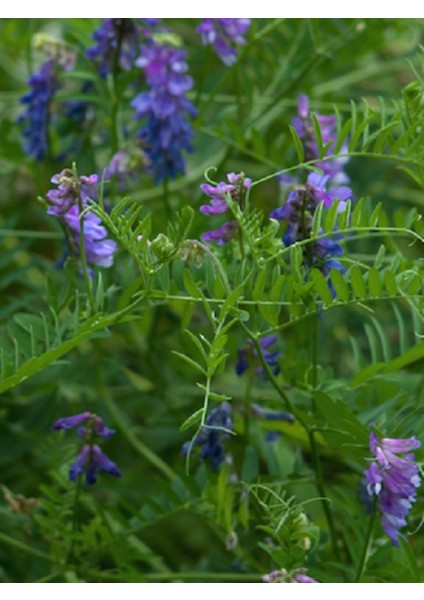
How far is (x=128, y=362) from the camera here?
1.61 m

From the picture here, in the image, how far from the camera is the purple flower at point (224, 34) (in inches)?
48.8

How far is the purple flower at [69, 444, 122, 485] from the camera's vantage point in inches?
40.7

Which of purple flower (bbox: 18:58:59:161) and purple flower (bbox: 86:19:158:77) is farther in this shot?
purple flower (bbox: 18:58:59:161)

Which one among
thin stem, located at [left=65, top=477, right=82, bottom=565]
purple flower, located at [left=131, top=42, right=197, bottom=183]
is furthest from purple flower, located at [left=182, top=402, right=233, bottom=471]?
purple flower, located at [left=131, top=42, right=197, bottom=183]

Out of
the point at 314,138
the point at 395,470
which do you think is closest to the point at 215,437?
the point at 395,470

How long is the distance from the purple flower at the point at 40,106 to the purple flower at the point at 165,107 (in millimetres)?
133

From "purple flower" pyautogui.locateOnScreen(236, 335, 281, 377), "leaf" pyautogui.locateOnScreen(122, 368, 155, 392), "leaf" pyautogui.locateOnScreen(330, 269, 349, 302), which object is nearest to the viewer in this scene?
"leaf" pyautogui.locateOnScreen(330, 269, 349, 302)

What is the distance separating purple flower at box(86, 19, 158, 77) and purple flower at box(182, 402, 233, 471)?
17.3 inches

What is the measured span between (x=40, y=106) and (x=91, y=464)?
1.71 feet

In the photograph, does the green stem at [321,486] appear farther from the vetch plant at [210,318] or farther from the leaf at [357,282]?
the leaf at [357,282]

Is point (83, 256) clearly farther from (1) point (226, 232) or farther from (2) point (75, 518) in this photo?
(2) point (75, 518)

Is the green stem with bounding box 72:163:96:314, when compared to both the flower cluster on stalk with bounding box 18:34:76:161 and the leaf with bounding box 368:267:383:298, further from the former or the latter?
the flower cluster on stalk with bounding box 18:34:76:161
